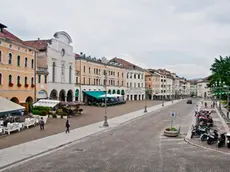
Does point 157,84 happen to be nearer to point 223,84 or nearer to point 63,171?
point 223,84

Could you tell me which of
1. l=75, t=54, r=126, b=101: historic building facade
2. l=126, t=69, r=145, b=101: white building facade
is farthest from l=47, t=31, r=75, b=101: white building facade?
l=126, t=69, r=145, b=101: white building facade

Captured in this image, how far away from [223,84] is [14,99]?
153 ft

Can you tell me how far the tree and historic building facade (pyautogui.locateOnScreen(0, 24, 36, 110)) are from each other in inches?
1624

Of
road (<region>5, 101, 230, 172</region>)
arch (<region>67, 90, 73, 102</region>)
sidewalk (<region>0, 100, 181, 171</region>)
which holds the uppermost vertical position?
arch (<region>67, 90, 73, 102</region>)

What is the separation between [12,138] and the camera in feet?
71.8

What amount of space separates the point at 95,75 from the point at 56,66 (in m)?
21.0

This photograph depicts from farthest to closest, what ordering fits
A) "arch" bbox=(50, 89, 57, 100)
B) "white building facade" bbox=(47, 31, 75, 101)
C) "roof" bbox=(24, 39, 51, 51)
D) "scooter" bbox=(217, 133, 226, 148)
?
"arch" bbox=(50, 89, 57, 100) < "white building facade" bbox=(47, 31, 75, 101) < "roof" bbox=(24, 39, 51, 51) < "scooter" bbox=(217, 133, 226, 148)

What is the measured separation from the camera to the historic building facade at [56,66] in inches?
1949

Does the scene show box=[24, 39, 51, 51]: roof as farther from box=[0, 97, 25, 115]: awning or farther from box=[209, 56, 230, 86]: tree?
box=[209, 56, 230, 86]: tree

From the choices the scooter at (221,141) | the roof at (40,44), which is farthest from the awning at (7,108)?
the roof at (40,44)

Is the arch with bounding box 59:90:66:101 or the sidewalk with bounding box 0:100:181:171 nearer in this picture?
the sidewalk with bounding box 0:100:181:171

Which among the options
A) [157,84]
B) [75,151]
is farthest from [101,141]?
[157,84]

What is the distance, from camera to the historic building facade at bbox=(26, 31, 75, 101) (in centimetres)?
4949

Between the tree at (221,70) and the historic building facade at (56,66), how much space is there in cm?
3402
